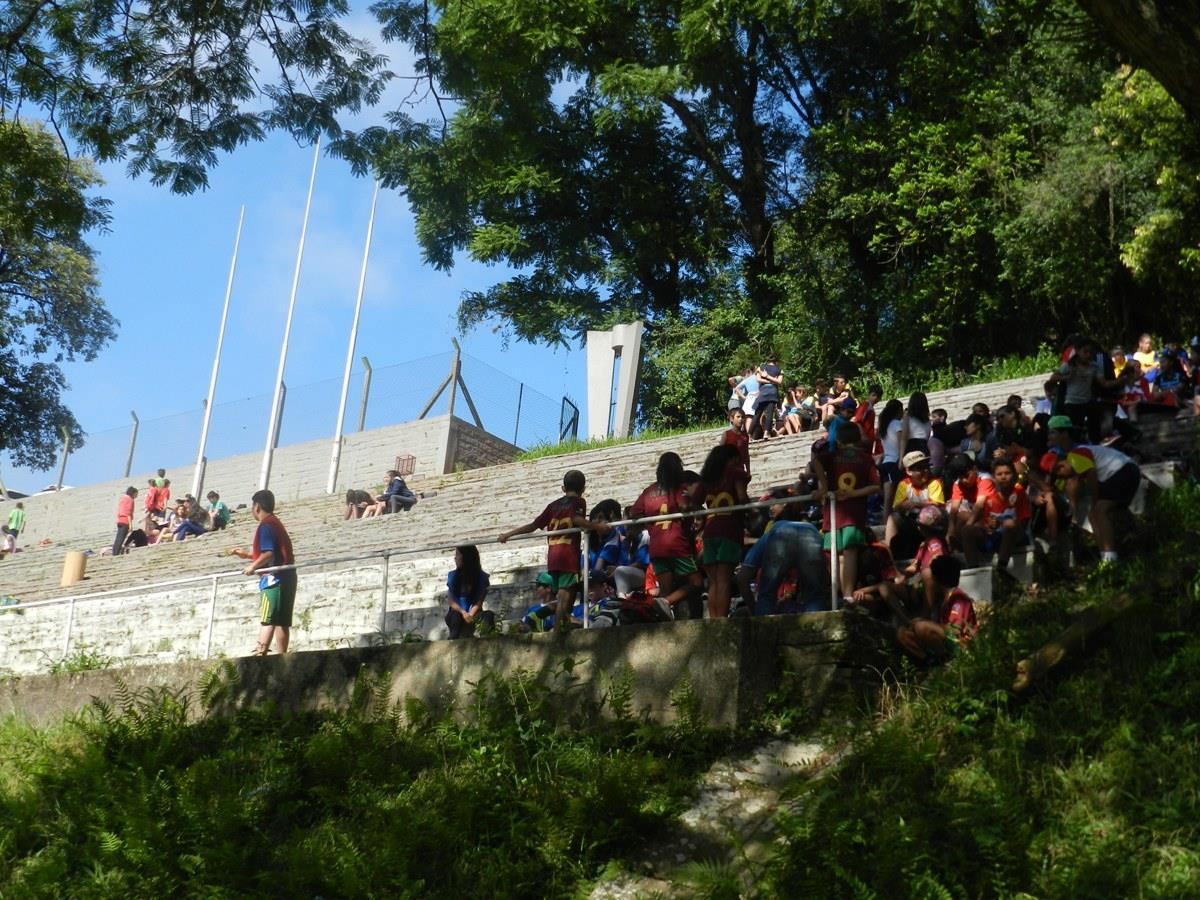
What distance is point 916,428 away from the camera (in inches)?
603

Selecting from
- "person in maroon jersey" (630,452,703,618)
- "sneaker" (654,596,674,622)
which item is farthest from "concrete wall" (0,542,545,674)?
"sneaker" (654,596,674,622)

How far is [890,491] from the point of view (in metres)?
14.5

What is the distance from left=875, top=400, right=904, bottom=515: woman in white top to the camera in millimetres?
15297

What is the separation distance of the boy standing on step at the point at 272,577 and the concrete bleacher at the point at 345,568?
2.82ft

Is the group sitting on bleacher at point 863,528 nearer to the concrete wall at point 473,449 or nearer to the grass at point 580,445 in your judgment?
the grass at point 580,445

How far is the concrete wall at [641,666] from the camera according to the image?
30.8 ft

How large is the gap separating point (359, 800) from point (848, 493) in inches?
149

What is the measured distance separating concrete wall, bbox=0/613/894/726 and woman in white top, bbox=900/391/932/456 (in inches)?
233

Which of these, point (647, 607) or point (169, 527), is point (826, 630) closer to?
point (647, 607)

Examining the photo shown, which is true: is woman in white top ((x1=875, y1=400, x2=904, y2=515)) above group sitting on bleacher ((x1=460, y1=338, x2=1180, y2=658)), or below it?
above

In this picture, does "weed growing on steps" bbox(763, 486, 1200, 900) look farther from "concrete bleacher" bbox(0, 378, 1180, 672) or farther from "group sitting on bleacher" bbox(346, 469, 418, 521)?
"group sitting on bleacher" bbox(346, 469, 418, 521)

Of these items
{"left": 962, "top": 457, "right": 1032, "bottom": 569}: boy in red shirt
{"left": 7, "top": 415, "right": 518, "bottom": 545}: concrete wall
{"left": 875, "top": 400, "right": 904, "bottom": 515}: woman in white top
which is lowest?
{"left": 962, "top": 457, "right": 1032, "bottom": 569}: boy in red shirt

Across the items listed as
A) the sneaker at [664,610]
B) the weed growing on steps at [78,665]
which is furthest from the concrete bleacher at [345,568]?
the sneaker at [664,610]

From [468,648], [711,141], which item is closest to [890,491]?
[468,648]
